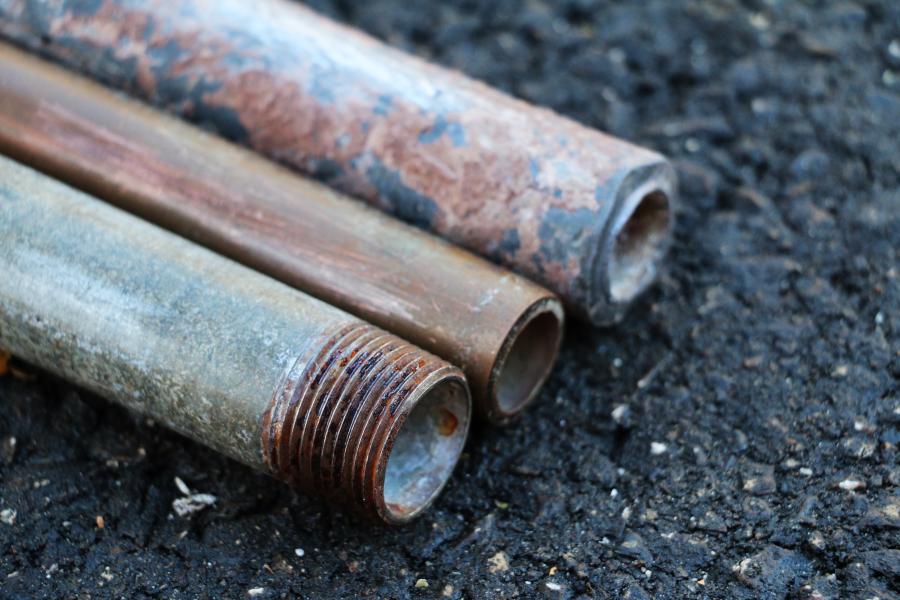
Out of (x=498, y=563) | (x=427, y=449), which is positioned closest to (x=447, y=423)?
(x=427, y=449)

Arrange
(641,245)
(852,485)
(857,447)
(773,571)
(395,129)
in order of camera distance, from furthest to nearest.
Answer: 1. (641,245)
2. (395,129)
3. (857,447)
4. (852,485)
5. (773,571)

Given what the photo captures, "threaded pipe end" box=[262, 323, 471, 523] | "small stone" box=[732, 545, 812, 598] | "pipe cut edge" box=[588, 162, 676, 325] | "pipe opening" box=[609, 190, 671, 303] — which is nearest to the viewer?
"threaded pipe end" box=[262, 323, 471, 523]

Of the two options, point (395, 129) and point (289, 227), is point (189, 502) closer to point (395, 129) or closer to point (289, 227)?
point (289, 227)

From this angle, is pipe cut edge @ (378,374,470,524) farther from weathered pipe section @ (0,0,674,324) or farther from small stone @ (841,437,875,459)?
small stone @ (841,437,875,459)

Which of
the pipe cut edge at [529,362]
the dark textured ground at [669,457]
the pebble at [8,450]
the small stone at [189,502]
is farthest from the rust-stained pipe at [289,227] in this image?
the pebble at [8,450]

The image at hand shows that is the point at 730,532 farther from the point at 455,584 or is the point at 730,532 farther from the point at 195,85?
the point at 195,85

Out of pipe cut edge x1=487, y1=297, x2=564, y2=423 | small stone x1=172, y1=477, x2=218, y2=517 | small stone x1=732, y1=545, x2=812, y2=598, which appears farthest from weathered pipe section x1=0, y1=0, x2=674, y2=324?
small stone x1=172, y1=477, x2=218, y2=517

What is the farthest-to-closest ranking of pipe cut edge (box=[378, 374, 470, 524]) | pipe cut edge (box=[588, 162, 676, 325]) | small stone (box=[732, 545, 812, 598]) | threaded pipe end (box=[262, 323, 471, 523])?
1. pipe cut edge (box=[588, 162, 676, 325])
2. pipe cut edge (box=[378, 374, 470, 524])
3. small stone (box=[732, 545, 812, 598])
4. threaded pipe end (box=[262, 323, 471, 523])

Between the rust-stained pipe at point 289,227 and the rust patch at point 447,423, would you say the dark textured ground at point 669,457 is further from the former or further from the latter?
the rust-stained pipe at point 289,227
